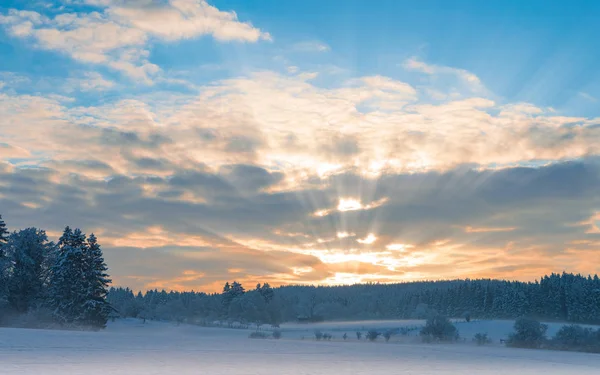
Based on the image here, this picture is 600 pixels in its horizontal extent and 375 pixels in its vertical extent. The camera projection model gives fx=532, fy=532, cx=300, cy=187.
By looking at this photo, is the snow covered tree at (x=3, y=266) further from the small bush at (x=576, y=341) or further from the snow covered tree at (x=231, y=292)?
the snow covered tree at (x=231, y=292)

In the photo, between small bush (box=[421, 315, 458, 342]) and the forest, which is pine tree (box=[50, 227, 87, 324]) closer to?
the forest

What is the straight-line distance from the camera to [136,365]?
65.6 ft

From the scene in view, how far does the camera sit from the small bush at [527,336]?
48656 mm

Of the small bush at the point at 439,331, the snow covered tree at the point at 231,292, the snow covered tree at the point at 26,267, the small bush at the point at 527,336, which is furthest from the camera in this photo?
the snow covered tree at the point at 231,292

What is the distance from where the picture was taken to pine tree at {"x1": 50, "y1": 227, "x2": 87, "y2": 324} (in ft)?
160

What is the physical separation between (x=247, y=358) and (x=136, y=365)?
6.58 metres

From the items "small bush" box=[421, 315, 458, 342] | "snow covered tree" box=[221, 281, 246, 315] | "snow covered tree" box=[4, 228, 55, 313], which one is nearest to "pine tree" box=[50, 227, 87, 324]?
"snow covered tree" box=[4, 228, 55, 313]

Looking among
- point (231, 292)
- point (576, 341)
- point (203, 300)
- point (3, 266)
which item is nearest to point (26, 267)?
point (3, 266)

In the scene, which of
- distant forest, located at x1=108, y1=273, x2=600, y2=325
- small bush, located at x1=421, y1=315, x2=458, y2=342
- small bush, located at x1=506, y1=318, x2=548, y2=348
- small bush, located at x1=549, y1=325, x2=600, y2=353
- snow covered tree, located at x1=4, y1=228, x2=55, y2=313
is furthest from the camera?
distant forest, located at x1=108, y1=273, x2=600, y2=325

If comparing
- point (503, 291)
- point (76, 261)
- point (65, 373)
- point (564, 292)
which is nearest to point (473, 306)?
point (503, 291)

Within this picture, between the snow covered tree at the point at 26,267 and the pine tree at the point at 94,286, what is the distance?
5.89 m

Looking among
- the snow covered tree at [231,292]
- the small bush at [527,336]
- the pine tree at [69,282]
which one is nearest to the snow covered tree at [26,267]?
the pine tree at [69,282]

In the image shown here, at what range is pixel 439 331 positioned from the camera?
59.8 m

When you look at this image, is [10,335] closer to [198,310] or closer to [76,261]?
[76,261]
